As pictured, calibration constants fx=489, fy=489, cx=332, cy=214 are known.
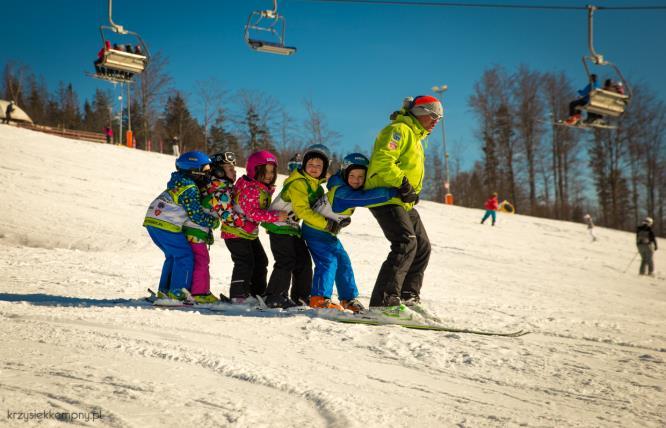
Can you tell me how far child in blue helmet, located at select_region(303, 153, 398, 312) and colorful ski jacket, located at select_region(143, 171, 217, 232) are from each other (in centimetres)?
107

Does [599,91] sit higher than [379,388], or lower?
higher

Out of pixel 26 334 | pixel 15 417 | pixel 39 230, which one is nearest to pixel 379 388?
pixel 15 417

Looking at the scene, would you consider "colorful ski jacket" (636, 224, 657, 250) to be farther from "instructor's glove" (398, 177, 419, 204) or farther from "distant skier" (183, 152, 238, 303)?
"distant skier" (183, 152, 238, 303)

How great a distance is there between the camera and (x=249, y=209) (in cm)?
465

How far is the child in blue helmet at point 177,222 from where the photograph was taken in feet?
15.1

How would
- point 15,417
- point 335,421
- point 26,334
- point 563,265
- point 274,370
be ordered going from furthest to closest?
point 563,265 < point 26,334 < point 274,370 < point 335,421 < point 15,417

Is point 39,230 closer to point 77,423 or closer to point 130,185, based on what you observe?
point 130,185

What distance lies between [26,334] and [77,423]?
150 centimetres

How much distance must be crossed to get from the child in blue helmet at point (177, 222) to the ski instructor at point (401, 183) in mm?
1680

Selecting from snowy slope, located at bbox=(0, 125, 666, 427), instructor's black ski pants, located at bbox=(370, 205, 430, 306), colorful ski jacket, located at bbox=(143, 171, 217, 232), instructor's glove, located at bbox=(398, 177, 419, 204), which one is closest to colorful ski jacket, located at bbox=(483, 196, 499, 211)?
snowy slope, located at bbox=(0, 125, 666, 427)

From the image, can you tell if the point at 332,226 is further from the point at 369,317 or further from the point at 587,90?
the point at 587,90

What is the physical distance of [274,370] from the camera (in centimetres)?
260

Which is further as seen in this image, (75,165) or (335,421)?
(75,165)

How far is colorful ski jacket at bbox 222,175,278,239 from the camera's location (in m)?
4.62
